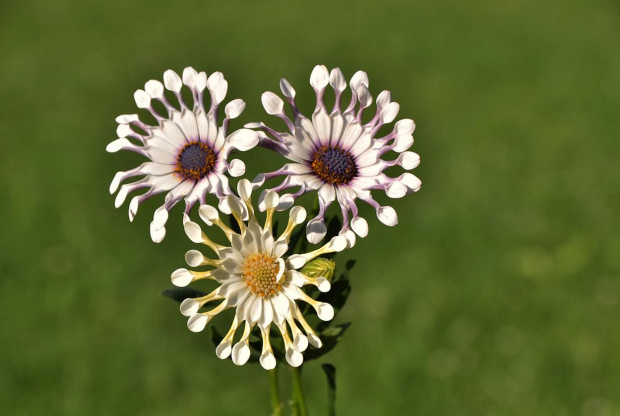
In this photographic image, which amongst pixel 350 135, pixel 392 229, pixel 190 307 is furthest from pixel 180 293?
pixel 392 229

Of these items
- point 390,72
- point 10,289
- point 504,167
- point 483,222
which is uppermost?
point 390,72

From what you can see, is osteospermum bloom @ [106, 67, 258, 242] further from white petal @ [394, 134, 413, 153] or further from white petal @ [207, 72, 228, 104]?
white petal @ [394, 134, 413, 153]

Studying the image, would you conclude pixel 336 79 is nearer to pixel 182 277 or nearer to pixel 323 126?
pixel 323 126

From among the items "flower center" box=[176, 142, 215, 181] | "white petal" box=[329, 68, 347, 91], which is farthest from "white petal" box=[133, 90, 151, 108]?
"white petal" box=[329, 68, 347, 91]

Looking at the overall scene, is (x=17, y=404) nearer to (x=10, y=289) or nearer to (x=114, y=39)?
(x=10, y=289)

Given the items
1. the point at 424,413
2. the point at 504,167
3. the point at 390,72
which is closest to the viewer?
the point at 424,413

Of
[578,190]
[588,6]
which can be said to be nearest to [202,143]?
[578,190]
